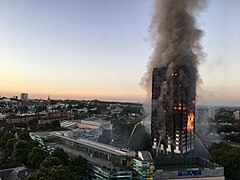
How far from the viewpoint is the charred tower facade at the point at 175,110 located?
Answer: 91.8 feet

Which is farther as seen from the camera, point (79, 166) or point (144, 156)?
point (79, 166)

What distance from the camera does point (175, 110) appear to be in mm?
28234

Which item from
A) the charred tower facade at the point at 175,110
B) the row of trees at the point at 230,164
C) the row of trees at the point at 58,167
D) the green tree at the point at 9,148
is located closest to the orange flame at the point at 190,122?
the charred tower facade at the point at 175,110

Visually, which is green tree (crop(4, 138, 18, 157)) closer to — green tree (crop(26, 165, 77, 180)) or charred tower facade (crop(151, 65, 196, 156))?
green tree (crop(26, 165, 77, 180))

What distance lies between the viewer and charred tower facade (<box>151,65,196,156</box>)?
2798cm

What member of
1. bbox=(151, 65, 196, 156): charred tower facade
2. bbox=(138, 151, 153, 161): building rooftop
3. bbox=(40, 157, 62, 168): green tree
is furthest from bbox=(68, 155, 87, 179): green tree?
bbox=(151, 65, 196, 156): charred tower facade

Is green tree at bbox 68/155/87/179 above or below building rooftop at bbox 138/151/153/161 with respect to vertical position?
below

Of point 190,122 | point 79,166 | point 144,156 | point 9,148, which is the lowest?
point 9,148

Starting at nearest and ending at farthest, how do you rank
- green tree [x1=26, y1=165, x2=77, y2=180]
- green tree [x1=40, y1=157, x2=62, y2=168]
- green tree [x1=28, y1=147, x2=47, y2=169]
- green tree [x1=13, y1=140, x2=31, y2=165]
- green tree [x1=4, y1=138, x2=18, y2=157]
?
green tree [x1=26, y1=165, x2=77, y2=180] → green tree [x1=40, y1=157, x2=62, y2=168] → green tree [x1=28, y1=147, x2=47, y2=169] → green tree [x1=13, y1=140, x2=31, y2=165] → green tree [x1=4, y1=138, x2=18, y2=157]

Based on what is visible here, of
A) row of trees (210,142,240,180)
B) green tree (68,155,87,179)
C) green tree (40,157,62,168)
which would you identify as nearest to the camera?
green tree (40,157,62,168)

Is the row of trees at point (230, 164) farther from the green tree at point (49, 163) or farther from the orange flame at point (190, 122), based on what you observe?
the green tree at point (49, 163)

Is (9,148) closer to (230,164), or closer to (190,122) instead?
(190,122)

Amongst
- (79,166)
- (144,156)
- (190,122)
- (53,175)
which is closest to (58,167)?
(53,175)

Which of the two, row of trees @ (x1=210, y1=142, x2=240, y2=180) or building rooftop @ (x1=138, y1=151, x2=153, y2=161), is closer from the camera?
building rooftop @ (x1=138, y1=151, x2=153, y2=161)
